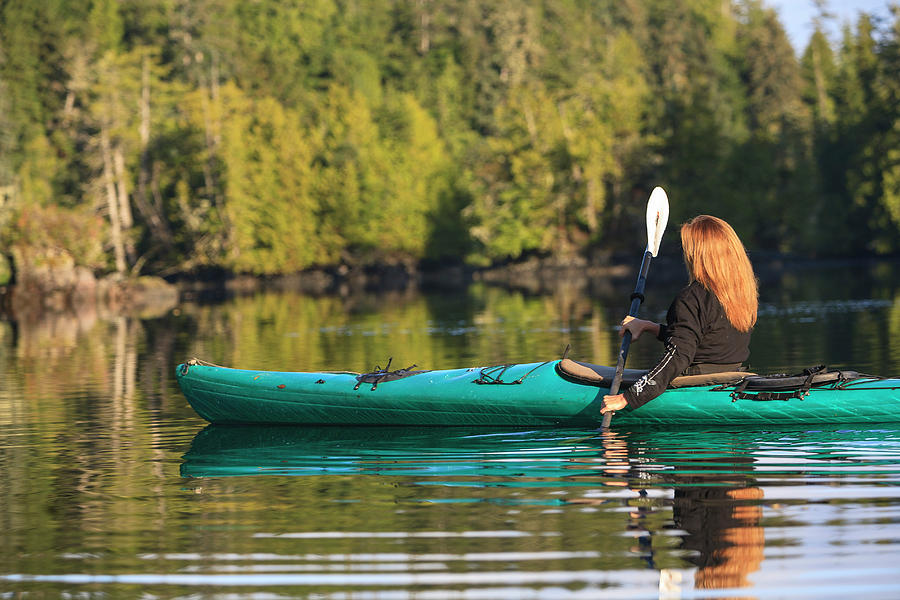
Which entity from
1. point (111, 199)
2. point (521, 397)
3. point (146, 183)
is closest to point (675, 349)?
point (521, 397)

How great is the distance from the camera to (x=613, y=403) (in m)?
8.63

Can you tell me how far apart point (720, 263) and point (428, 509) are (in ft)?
9.15

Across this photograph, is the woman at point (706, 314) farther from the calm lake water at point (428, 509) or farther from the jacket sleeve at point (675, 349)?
the calm lake water at point (428, 509)

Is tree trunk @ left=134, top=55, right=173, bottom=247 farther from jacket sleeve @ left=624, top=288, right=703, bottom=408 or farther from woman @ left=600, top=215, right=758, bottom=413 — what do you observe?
jacket sleeve @ left=624, top=288, right=703, bottom=408

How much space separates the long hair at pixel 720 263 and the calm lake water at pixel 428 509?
1.01 metres

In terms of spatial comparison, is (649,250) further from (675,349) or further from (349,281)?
(349,281)

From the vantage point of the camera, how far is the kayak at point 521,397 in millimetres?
8742

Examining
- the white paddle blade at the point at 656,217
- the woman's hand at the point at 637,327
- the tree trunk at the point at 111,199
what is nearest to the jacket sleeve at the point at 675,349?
the woman's hand at the point at 637,327

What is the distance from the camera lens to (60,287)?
135ft

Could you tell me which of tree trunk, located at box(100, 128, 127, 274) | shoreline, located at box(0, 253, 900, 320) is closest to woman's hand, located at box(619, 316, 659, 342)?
shoreline, located at box(0, 253, 900, 320)

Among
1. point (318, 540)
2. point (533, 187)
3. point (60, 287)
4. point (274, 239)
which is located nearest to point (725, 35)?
point (533, 187)

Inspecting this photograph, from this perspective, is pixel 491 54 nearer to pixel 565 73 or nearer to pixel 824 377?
pixel 565 73

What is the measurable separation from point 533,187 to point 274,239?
42.4ft

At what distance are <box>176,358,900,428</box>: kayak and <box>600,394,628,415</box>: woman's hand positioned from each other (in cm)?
26
